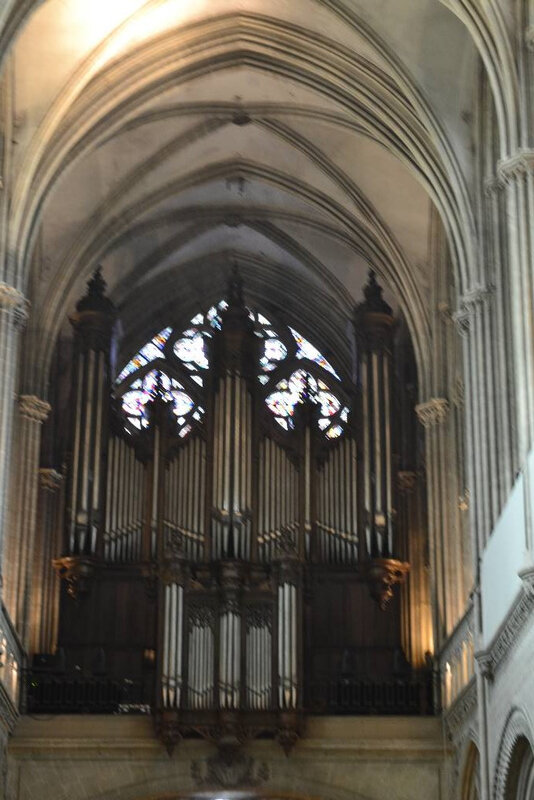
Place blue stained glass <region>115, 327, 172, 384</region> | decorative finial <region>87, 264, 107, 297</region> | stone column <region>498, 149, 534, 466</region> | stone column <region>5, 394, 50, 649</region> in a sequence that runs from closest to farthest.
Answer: stone column <region>498, 149, 534, 466</region> → stone column <region>5, 394, 50, 649</region> → decorative finial <region>87, 264, 107, 297</region> → blue stained glass <region>115, 327, 172, 384</region>

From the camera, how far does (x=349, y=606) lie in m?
31.8

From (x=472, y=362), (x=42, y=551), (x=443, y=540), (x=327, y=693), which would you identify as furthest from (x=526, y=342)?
(x=42, y=551)

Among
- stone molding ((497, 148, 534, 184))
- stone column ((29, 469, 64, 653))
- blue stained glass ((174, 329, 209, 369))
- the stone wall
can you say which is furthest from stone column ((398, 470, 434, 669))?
stone molding ((497, 148, 534, 184))

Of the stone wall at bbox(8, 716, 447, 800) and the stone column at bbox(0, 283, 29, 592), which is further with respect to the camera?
the stone wall at bbox(8, 716, 447, 800)

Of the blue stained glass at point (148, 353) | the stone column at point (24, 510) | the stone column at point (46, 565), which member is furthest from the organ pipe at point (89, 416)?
the blue stained glass at point (148, 353)

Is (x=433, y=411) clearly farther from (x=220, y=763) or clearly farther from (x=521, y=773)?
(x=521, y=773)

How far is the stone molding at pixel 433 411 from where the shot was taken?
102ft

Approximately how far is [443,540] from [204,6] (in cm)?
880

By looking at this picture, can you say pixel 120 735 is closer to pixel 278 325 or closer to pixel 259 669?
pixel 259 669

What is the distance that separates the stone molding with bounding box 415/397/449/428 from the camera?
31.0 meters

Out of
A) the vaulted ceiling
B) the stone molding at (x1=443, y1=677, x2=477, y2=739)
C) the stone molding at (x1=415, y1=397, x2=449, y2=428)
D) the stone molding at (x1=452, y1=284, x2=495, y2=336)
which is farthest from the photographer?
the stone molding at (x1=415, y1=397, x2=449, y2=428)

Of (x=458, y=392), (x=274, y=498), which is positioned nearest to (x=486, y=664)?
(x=458, y=392)

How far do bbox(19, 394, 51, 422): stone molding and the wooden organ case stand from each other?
3.27ft

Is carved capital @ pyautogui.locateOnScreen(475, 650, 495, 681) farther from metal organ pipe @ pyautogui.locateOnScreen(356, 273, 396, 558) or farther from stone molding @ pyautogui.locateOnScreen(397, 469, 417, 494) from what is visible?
stone molding @ pyautogui.locateOnScreen(397, 469, 417, 494)
